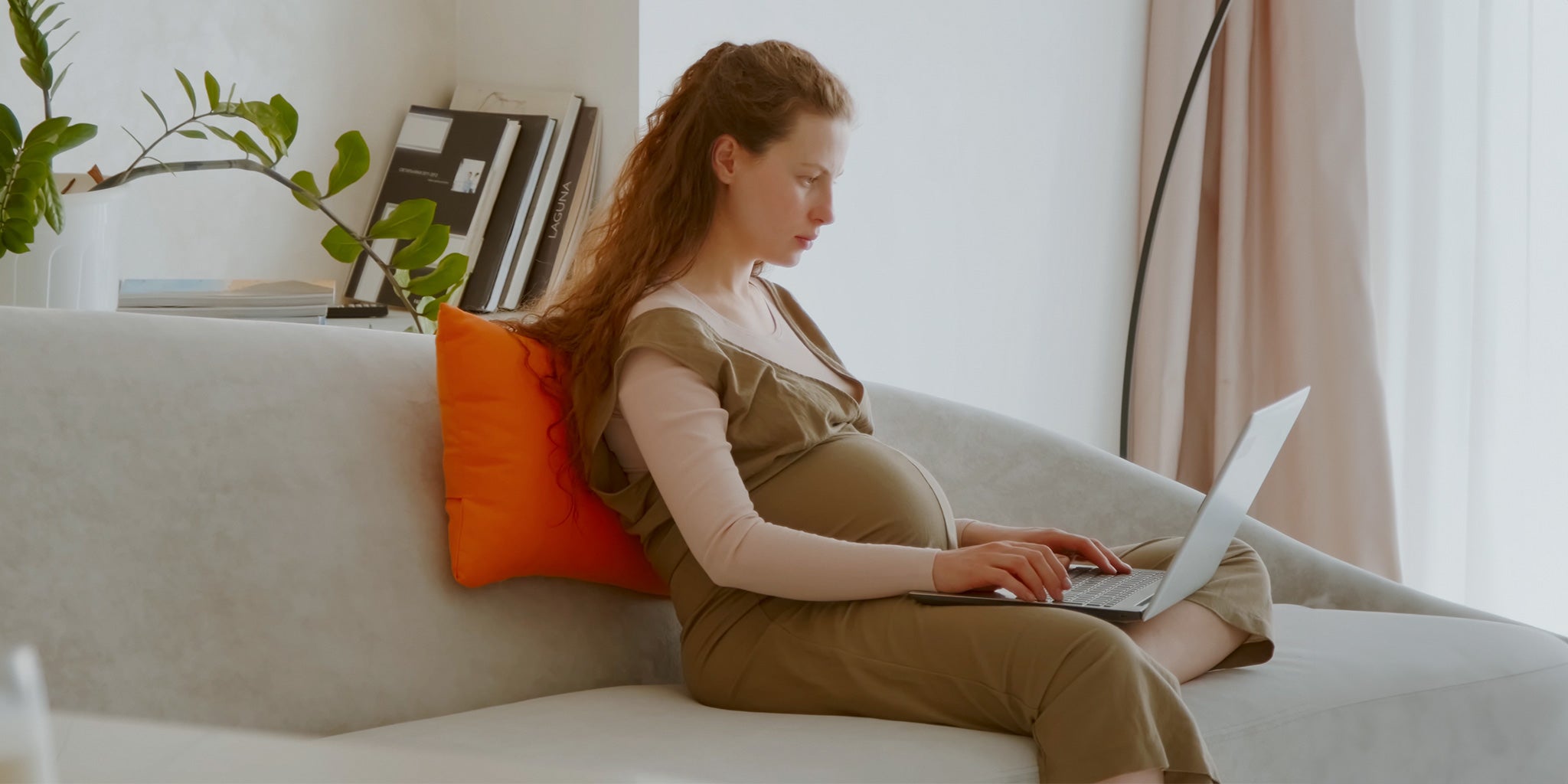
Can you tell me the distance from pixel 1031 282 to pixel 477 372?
156 cm

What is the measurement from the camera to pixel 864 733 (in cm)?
105

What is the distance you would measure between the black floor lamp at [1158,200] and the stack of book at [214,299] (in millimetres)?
1427

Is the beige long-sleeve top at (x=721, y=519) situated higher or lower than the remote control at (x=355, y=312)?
lower

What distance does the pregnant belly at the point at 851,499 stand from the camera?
1.24m

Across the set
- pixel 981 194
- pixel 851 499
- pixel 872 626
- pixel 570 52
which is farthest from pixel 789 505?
pixel 981 194

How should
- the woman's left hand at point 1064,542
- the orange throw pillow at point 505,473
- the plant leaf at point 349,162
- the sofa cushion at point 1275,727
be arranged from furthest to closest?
the plant leaf at point 349,162 → the woman's left hand at point 1064,542 → the orange throw pillow at point 505,473 → the sofa cushion at point 1275,727

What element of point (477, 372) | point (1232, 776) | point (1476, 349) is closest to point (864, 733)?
point (1232, 776)

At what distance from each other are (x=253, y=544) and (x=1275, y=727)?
88 cm

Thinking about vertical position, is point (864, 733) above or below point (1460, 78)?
below

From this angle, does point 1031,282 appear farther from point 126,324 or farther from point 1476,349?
point 126,324

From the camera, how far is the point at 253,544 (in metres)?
1.15

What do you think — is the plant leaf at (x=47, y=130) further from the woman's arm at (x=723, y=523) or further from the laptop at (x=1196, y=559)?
the laptop at (x=1196, y=559)

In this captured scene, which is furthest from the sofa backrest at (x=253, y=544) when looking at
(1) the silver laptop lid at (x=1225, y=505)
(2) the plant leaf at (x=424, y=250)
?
(1) the silver laptop lid at (x=1225, y=505)

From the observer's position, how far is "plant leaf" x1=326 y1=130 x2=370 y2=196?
5.14ft
